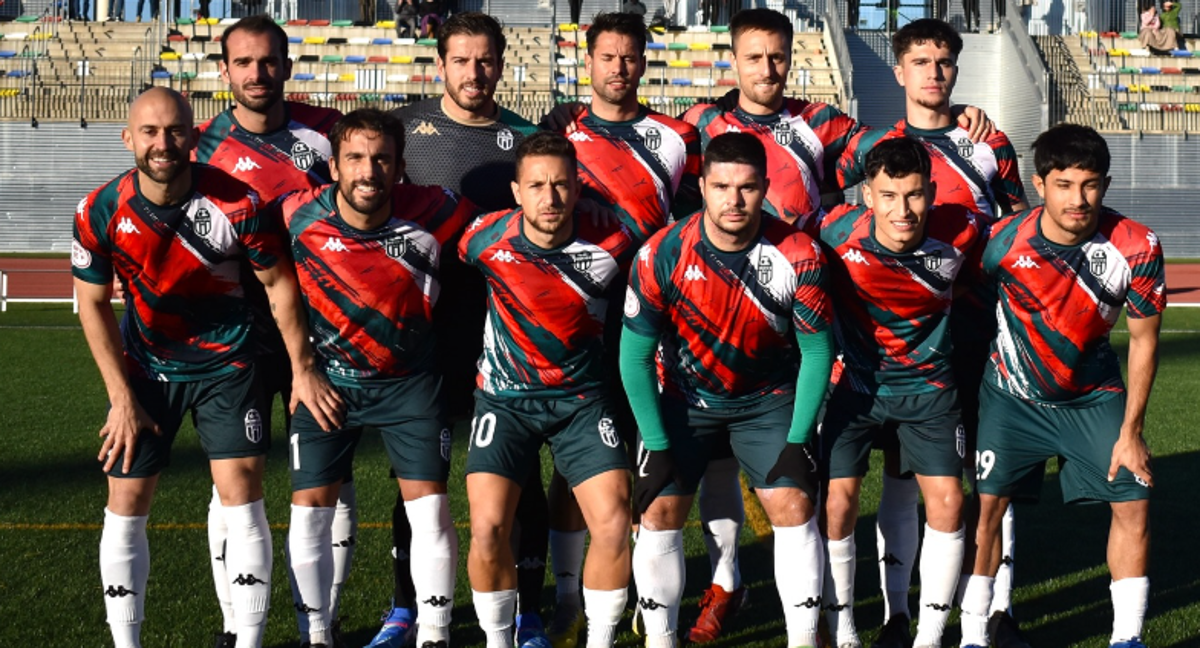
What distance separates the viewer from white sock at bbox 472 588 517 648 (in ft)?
14.9

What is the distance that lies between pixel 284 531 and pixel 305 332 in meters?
2.39

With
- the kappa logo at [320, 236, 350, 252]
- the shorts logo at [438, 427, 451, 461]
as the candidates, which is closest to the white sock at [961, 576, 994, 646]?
the shorts logo at [438, 427, 451, 461]

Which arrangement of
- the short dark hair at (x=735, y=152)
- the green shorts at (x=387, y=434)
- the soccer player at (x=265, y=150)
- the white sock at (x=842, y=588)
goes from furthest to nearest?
the soccer player at (x=265, y=150), the white sock at (x=842, y=588), the green shorts at (x=387, y=434), the short dark hair at (x=735, y=152)

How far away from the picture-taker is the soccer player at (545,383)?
4.53m

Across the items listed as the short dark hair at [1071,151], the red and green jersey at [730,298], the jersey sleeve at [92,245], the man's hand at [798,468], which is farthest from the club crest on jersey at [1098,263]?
the jersey sleeve at [92,245]

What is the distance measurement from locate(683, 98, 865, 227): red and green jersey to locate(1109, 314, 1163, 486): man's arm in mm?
1280

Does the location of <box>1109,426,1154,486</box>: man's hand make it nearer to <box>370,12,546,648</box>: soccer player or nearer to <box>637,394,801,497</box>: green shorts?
<box>637,394,801,497</box>: green shorts

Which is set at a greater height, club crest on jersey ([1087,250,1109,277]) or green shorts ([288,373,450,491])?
club crest on jersey ([1087,250,1109,277])

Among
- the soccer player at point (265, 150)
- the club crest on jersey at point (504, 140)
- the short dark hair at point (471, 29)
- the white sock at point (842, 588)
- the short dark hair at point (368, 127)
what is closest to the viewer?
the short dark hair at point (368, 127)

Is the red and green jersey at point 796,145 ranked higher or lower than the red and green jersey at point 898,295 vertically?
higher

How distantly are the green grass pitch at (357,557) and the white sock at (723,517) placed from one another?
0.69ft

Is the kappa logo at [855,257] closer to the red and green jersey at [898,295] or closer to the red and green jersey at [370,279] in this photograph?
the red and green jersey at [898,295]

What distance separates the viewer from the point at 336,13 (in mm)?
34750

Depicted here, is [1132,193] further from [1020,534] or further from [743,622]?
[743,622]
